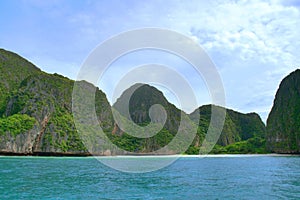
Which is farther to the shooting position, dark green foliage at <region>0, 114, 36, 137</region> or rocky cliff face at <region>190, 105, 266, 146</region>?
rocky cliff face at <region>190, 105, 266, 146</region>

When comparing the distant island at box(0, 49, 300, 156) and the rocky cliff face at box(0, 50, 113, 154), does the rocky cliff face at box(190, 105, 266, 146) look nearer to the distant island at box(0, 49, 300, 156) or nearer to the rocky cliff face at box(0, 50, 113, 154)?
the distant island at box(0, 49, 300, 156)

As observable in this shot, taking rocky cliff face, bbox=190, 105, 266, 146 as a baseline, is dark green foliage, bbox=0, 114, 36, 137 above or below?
below

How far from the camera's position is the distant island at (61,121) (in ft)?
289

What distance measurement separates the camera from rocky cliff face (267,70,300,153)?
98500 mm

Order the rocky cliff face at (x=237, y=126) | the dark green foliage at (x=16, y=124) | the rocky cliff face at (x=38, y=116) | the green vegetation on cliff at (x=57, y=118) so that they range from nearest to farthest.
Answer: the dark green foliage at (x=16, y=124) < the rocky cliff face at (x=38, y=116) < the green vegetation on cliff at (x=57, y=118) < the rocky cliff face at (x=237, y=126)

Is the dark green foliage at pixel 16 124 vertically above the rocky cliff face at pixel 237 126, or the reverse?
the rocky cliff face at pixel 237 126

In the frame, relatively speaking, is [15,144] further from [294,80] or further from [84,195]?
[294,80]

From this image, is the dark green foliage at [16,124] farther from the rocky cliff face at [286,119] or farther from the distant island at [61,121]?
the rocky cliff face at [286,119]

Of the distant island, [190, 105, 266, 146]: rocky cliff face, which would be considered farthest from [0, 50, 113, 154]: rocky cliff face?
[190, 105, 266, 146]: rocky cliff face

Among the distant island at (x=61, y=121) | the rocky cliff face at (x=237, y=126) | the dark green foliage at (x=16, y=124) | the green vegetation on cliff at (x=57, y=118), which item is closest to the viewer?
the dark green foliage at (x=16, y=124)

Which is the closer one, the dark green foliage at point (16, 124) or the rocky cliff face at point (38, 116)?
the dark green foliage at point (16, 124)

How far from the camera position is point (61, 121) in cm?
10031

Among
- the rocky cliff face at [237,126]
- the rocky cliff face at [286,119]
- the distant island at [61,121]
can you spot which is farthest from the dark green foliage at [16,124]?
the rocky cliff face at [237,126]

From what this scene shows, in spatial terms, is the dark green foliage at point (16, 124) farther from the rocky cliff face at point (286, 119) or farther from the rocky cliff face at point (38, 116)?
the rocky cliff face at point (286, 119)
